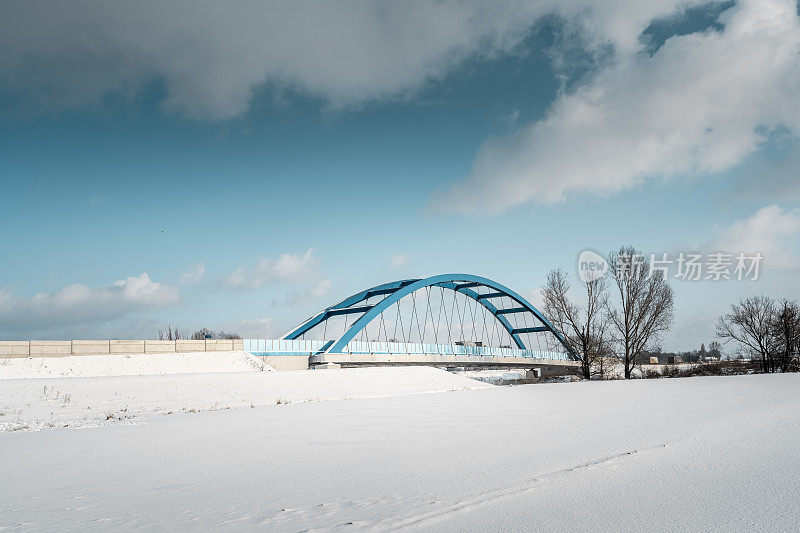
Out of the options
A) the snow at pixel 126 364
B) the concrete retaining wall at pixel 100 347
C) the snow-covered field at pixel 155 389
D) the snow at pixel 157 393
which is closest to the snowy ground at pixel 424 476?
the snow at pixel 157 393

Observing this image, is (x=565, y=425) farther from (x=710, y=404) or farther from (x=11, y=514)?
(x=11, y=514)

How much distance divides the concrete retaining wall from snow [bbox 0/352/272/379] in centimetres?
87

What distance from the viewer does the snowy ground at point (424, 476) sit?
3.40m

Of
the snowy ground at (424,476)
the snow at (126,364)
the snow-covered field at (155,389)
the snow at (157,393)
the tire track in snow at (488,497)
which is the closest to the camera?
the tire track in snow at (488,497)

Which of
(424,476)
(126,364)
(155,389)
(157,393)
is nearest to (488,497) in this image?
(424,476)

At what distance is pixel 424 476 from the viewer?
4785 millimetres

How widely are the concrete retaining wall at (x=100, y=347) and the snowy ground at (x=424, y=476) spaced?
22486mm

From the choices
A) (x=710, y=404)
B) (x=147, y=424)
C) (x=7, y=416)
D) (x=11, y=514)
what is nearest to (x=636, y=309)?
(x=710, y=404)

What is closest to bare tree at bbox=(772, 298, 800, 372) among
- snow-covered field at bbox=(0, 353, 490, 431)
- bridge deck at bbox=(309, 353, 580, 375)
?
bridge deck at bbox=(309, 353, 580, 375)

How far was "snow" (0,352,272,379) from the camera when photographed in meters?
25.3

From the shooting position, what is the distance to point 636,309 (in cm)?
3294

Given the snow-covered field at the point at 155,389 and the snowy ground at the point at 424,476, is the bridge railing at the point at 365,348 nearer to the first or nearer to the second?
the snow-covered field at the point at 155,389

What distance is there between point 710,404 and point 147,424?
12492mm

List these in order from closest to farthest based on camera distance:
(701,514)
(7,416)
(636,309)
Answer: (701,514), (7,416), (636,309)
